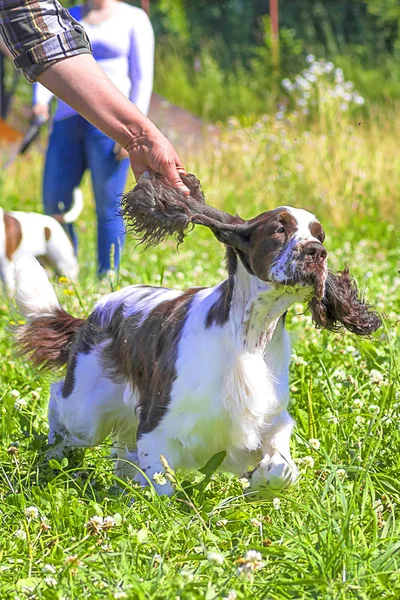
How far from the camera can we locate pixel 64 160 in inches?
263

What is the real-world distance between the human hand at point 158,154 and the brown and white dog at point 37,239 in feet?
14.4

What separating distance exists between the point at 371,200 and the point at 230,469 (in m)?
6.63

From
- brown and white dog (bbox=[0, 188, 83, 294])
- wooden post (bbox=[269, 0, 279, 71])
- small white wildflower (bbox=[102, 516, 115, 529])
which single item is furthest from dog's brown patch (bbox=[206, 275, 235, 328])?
wooden post (bbox=[269, 0, 279, 71])

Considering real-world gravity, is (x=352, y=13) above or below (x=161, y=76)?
above

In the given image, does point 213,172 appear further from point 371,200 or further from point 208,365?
point 208,365

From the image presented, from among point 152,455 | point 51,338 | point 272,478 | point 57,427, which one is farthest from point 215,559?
point 51,338

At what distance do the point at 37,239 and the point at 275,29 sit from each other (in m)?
13.2

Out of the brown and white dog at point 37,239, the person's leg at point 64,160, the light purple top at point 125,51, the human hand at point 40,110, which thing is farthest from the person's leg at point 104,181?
the brown and white dog at point 37,239

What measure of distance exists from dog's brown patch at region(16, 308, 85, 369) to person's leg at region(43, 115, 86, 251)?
8.94 ft

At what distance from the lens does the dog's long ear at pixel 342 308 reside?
3.30m

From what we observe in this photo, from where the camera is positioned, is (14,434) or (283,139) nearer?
(14,434)

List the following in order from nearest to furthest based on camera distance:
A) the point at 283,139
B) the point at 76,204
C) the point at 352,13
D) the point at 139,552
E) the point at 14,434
A: the point at 139,552
the point at 14,434
the point at 76,204
the point at 283,139
the point at 352,13

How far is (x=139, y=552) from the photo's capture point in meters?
2.61

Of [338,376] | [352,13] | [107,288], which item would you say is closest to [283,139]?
[107,288]
